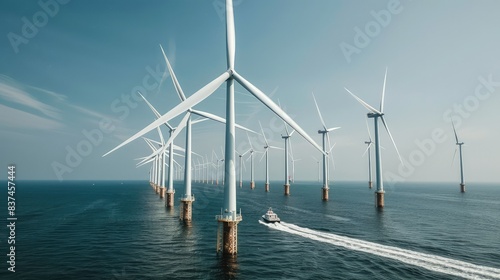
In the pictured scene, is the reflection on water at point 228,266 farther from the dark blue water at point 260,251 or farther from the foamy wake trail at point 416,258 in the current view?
the foamy wake trail at point 416,258

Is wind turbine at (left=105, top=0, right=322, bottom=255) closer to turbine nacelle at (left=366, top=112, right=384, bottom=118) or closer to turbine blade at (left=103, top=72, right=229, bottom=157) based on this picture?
turbine blade at (left=103, top=72, right=229, bottom=157)

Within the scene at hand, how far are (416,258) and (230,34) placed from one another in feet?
160

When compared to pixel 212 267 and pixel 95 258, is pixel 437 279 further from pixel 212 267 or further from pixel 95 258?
pixel 95 258

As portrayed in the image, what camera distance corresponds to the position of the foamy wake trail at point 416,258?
1657 inches

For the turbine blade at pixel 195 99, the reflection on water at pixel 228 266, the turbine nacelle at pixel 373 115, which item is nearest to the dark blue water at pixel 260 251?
the reflection on water at pixel 228 266

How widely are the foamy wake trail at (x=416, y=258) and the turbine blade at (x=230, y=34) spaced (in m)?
41.7

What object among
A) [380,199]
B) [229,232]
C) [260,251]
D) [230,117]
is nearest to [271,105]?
[230,117]

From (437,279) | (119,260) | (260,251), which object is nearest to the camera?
(437,279)

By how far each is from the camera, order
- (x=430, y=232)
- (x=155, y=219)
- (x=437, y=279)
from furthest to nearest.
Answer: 1. (x=155, y=219)
2. (x=430, y=232)
3. (x=437, y=279)

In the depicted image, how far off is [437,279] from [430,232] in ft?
126

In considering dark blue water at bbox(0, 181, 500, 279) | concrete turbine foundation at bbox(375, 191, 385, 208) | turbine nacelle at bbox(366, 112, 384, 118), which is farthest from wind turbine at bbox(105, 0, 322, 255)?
concrete turbine foundation at bbox(375, 191, 385, 208)

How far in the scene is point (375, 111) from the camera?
4717 inches

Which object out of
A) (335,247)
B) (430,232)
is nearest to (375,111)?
(430,232)

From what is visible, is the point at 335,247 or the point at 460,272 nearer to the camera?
the point at 460,272
